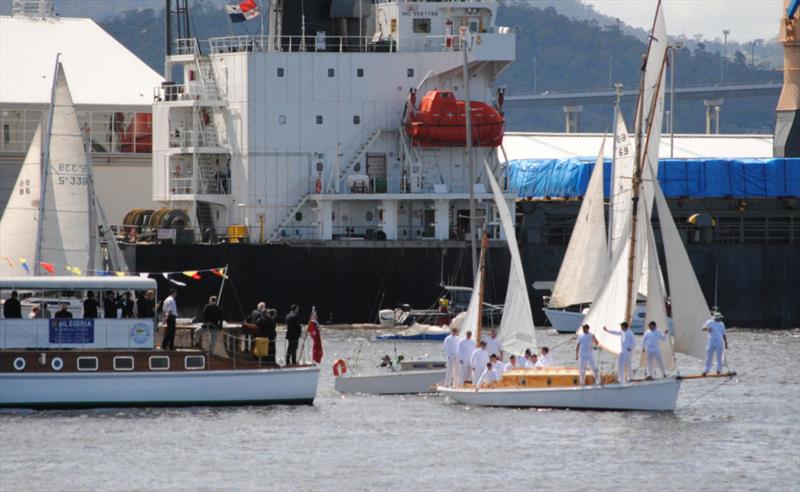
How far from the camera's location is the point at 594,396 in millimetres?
46531

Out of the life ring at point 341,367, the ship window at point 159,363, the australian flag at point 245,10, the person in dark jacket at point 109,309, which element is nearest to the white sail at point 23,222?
the person in dark jacket at point 109,309

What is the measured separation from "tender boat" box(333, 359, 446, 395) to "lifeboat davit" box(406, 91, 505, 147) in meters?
23.0

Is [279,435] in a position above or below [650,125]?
below

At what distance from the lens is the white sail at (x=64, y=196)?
162ft

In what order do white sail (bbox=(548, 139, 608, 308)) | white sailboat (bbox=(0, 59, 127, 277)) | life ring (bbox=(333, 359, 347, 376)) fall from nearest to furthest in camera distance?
1. white sailboat (bbox=(0, 59, 127, 277))
2. life ring (bbox=(333, 359, 347, 376))
3. white sail (bbox=(548, 139, 608, 308))

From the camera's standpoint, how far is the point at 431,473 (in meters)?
38.8

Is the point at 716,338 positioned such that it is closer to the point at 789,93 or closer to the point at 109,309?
the point at 109,309

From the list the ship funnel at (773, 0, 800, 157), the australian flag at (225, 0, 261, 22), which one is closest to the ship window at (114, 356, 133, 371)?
the australian flag at (225, 0, 261, 22)

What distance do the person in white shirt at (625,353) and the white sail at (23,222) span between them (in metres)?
13.8

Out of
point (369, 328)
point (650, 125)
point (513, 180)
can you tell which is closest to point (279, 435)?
point (650, 125)

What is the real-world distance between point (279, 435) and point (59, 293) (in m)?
8.69

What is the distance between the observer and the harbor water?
124 feet

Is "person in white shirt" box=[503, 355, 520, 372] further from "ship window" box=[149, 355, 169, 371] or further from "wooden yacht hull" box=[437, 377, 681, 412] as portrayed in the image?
"ship window" box=[149, 355, 169, 371]

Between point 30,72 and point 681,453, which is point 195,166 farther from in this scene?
point 681,453
